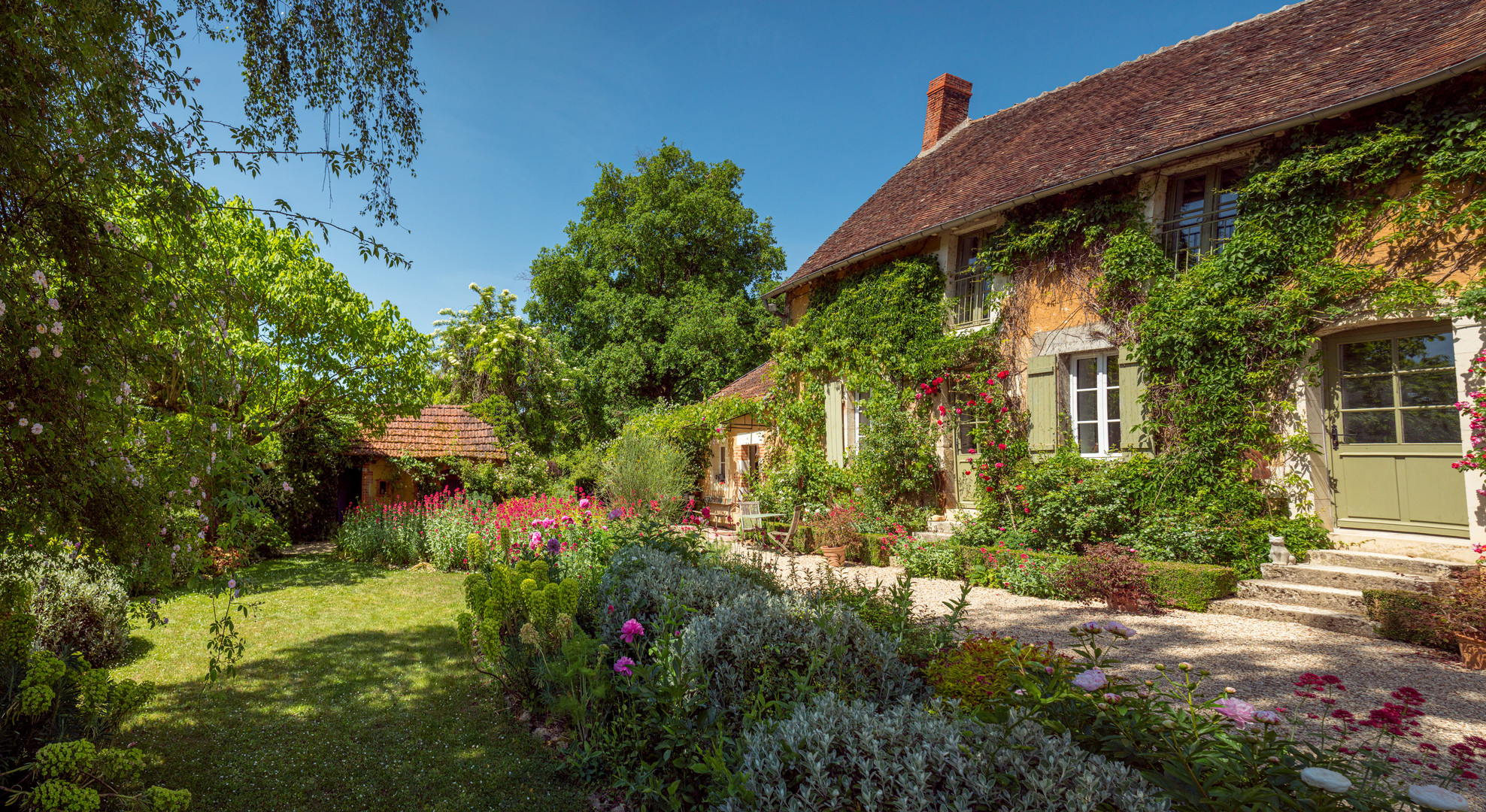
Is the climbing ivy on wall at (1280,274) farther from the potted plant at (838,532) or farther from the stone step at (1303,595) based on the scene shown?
the potted plant at (838,532)

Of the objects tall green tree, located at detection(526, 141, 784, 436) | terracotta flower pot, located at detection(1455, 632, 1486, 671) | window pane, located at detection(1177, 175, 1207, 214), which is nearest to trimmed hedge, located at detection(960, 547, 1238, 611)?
terracotta flower pot, located at detection(1455, 632, 1486, 671)

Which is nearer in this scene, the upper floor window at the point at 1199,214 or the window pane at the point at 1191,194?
the upper floor window at the point at 1199,214

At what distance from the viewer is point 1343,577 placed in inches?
249

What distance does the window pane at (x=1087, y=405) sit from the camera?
8883 mm

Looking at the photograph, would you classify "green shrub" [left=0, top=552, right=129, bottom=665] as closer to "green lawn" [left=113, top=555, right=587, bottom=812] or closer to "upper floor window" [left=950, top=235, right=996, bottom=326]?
"green lawn" [left=113, top=555, right=587, bottom=812]

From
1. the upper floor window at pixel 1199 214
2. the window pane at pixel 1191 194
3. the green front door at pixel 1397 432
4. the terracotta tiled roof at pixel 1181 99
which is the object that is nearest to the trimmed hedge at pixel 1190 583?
the green front door at pixel 1397 432

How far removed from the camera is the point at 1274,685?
4492 mm

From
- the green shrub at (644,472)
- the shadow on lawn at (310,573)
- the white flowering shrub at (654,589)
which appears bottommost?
the shadow on lawn at (310,573)

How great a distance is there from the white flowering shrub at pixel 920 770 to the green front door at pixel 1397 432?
24.3 feet

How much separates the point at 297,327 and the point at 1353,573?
13572mm

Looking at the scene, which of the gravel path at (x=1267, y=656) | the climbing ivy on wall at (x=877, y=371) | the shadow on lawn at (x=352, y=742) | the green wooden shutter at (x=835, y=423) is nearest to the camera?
the shadow on lawn at (x=352, y=742)

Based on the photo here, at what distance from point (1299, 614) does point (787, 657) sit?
5.89 meters

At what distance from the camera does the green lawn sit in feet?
10.9

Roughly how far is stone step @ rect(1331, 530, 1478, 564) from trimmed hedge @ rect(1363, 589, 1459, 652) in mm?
863
